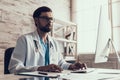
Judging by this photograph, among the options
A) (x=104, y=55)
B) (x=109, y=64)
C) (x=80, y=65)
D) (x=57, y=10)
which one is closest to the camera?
(x=80, y=65)

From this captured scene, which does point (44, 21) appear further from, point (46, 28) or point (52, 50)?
point (52, 50)

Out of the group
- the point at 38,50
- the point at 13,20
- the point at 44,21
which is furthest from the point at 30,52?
the point at 13,20

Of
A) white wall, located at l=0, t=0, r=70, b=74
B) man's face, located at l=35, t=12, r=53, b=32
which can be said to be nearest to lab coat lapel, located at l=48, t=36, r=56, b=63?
man's face, located at l=35, t=12, r=53, b=32

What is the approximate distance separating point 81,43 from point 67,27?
42 centimetres

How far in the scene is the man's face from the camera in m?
1.90

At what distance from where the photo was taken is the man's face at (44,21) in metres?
1.90

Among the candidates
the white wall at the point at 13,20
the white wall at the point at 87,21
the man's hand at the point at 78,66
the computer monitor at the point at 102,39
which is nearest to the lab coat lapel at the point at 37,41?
the man's hand at the point at 78,66

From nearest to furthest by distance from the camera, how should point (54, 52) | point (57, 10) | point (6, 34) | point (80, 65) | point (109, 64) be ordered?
point (80, 65)
point (54, 52)
point (6, 34)
point (109, 64)
point (57, 10)

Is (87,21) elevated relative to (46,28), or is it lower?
elevated

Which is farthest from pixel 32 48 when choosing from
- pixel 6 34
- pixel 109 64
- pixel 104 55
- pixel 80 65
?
pixel 109 64

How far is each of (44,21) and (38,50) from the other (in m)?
0.31

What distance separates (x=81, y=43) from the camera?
13.1ft

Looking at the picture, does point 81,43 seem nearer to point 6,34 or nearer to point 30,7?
point 30,7

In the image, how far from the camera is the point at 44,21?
6.39 feet
